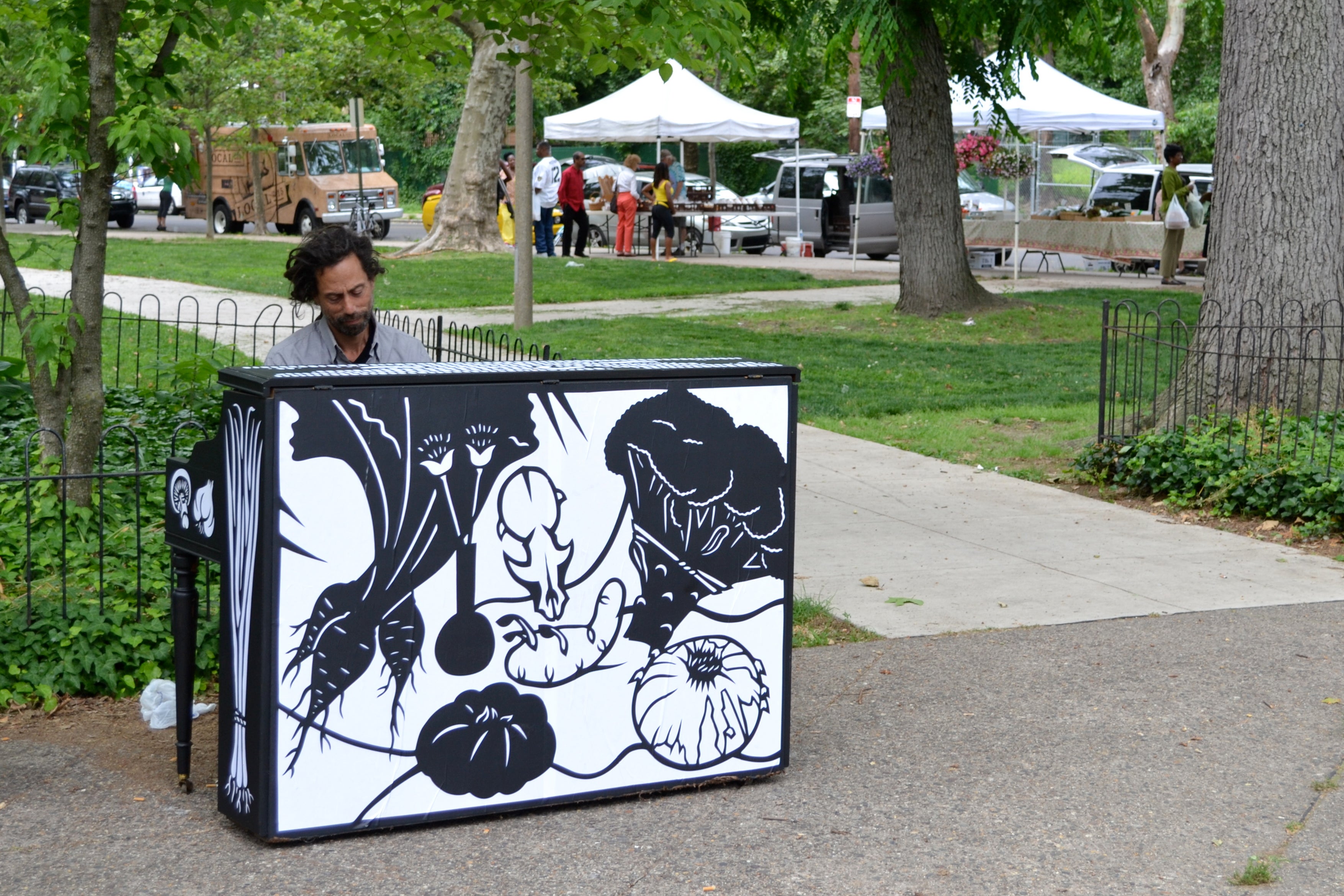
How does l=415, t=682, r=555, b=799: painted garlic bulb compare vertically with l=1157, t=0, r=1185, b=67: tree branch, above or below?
below

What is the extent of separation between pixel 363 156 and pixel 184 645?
32.9 metres

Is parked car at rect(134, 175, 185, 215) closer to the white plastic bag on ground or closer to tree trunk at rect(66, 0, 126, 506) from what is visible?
tree trunk at rect(66, 0, 126, 506)

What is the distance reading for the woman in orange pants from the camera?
25969 mm

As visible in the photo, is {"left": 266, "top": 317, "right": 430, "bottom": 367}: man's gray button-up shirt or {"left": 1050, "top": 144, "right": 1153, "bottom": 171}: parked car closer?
{"left": 266, "top": 317, "right": 430, "bottom": 367}: man's gray button-up shirt

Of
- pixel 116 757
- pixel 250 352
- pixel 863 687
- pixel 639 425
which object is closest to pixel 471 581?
pixel 639 425

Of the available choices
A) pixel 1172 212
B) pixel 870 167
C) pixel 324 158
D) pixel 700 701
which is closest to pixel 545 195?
pixel 870 167

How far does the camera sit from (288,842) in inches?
147

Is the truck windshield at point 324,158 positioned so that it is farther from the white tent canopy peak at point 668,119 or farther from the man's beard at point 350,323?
the man's beard at point 350,323

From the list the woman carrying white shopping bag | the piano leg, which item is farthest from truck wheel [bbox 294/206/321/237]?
the piano leg

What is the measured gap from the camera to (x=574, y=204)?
24672mm

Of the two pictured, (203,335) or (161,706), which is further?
(203,335)

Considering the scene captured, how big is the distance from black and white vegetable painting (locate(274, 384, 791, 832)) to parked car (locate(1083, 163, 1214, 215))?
22.1m

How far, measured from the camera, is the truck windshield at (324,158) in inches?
1332

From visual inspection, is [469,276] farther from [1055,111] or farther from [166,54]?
[166,54]
